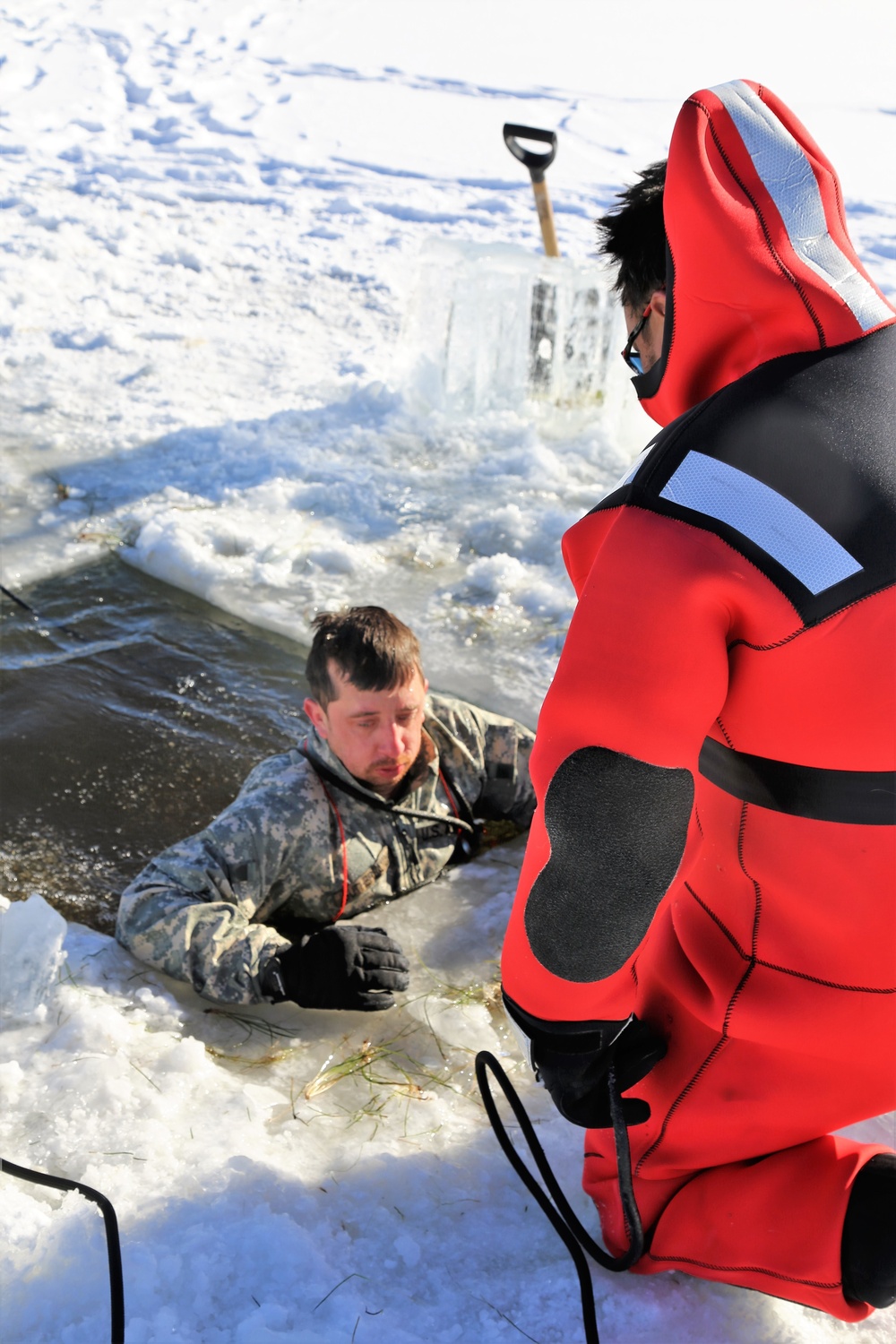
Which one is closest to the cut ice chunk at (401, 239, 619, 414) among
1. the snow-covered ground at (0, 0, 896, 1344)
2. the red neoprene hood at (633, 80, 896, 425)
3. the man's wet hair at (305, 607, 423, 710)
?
the snow-covered ground at (0, 0, 896, 1344)

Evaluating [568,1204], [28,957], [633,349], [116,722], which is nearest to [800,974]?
[568,1204]

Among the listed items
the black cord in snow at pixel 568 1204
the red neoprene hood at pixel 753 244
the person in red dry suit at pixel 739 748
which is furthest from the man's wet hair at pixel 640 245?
the black cord in snow at pixel 568 1204

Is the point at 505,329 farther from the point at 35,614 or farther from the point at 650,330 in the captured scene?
the point at 650,330

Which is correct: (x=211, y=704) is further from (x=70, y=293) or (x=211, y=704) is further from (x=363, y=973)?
(x=70, y=293)

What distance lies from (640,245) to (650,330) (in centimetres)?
15

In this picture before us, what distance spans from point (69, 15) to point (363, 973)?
15.1 metres

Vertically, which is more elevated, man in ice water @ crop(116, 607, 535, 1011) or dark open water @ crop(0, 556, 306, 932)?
man in ice water @ crop(116, 607, 535, 1011)

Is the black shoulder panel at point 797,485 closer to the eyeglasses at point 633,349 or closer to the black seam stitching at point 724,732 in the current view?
the black seam stitching at point 724,732

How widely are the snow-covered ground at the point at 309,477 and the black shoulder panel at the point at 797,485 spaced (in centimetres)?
120

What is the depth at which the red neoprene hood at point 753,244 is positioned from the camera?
124cm

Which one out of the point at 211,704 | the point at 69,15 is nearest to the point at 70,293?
the point at 211,704

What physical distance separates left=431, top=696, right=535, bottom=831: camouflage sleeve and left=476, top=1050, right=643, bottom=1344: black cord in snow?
3.70ft

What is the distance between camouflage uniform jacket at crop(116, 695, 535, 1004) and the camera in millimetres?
2332

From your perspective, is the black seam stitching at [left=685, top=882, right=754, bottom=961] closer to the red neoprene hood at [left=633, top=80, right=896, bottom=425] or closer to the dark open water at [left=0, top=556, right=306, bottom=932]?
the red neoprene hood at [left=633, top=80, right=896, bottom=425]
